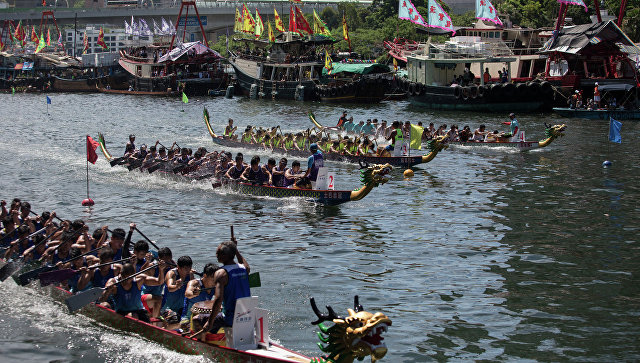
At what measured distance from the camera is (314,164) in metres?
24.5

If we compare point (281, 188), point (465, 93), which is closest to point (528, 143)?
point (281, 188)

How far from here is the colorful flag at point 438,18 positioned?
59.6 metres

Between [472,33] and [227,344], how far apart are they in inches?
2328

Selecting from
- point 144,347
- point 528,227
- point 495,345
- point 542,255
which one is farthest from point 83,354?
point 528,227

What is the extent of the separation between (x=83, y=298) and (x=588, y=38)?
4823cm

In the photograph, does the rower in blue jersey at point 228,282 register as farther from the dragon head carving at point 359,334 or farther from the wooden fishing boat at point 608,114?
the wooden fishing boat at point 608,114

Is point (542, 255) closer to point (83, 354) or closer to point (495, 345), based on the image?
point (495, 345)

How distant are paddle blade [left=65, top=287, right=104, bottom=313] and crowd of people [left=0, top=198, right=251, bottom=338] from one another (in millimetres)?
214

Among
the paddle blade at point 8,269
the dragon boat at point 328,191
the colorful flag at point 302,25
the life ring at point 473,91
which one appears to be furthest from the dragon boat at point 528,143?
the colorful flag at point 302,25

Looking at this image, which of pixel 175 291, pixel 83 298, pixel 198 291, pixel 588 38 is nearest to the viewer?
pixel 198 291

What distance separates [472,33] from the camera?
218 ft

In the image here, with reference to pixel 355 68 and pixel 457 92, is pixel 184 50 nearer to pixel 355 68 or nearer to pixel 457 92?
pixel 355 68

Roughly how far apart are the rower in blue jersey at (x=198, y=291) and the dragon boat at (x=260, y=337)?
375 millimetres

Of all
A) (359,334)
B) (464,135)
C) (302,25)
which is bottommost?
(359,334)
